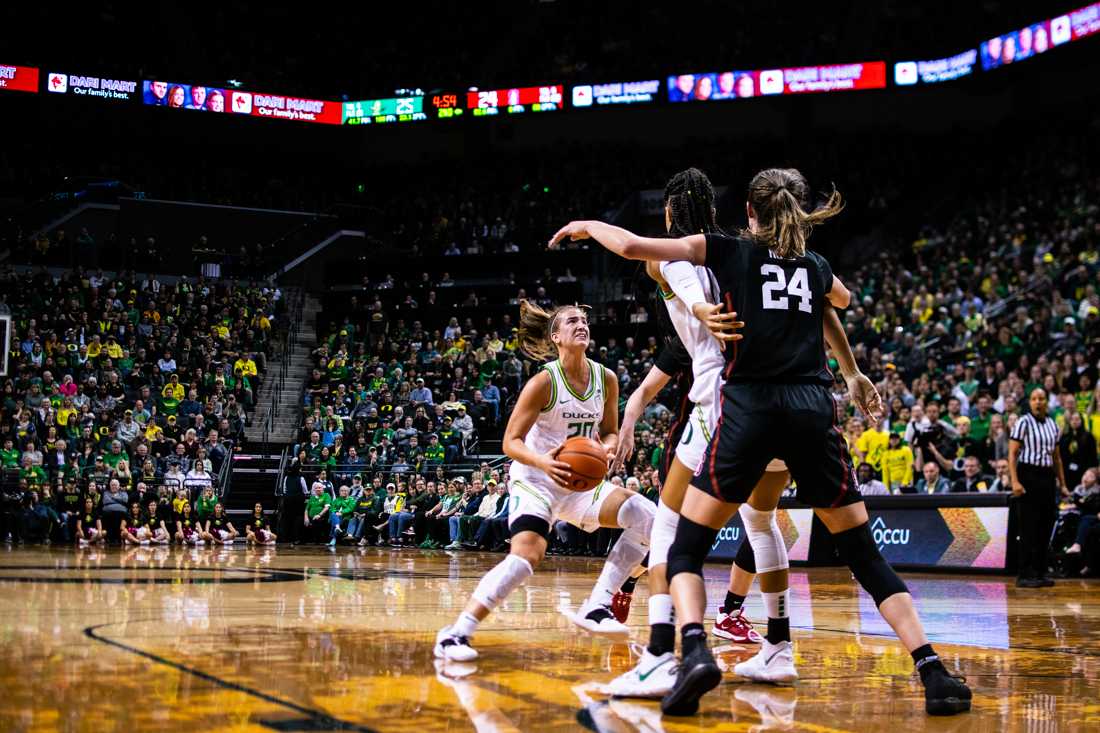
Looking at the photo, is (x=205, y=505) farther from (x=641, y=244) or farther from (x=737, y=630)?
(x=641, y=244)

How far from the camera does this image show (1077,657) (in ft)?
18.0

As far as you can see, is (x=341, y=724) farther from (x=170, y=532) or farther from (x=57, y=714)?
(x=170, y=532)

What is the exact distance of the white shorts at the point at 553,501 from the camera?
5.49 m

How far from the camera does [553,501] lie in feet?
18.5

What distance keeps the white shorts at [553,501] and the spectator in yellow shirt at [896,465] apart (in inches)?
338

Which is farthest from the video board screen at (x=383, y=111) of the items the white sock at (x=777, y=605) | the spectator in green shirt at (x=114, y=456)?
the white sock at (x=777, y=605)

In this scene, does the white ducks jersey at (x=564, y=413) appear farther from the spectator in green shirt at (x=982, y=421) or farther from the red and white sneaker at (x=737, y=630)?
the spectator in green shirt at (x=982, y=421)

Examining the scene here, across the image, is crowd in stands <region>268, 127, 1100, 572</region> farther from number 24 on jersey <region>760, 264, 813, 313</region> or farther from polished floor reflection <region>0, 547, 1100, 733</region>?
number 24 on jersey <region>760, 264, 813, 313</region>

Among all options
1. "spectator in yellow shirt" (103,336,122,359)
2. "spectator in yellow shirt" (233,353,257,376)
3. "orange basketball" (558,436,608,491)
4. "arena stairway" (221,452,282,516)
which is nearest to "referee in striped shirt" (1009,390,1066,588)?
"orange basketball" (558,436,608,491)

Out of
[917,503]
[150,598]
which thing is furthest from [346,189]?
[150,598]

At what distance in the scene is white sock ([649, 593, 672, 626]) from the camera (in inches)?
173

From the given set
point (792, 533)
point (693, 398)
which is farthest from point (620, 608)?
point (792, 533)

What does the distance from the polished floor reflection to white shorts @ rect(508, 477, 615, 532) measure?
24.4 inches

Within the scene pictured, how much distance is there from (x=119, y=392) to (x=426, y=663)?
20013 millimetres
